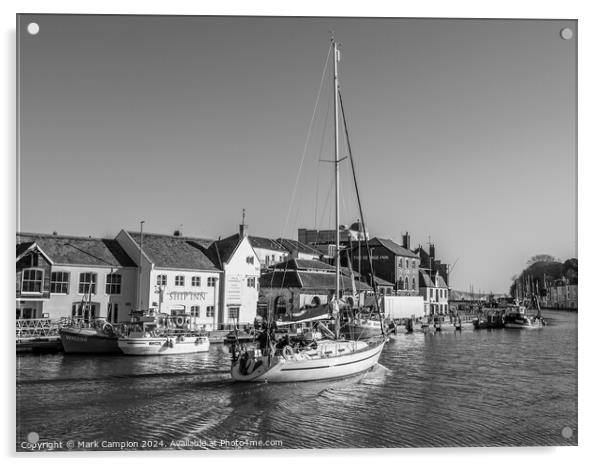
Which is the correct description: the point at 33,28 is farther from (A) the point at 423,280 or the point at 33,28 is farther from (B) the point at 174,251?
(A) the point at 423,280

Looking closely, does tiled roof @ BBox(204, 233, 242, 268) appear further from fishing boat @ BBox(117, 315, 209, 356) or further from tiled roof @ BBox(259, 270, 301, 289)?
fishing boat @ BBox(117, 315, 209, 356)

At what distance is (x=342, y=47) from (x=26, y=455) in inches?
308

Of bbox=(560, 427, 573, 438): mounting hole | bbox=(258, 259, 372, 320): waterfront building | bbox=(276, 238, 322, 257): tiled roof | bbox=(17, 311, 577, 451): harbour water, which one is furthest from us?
bbox=(276, 238, 322, 257): tiled roof

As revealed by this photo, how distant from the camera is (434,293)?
4919 centimetres

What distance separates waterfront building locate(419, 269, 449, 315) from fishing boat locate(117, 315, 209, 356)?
27980mm

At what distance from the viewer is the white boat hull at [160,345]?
20.6 m

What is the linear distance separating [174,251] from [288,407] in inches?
642

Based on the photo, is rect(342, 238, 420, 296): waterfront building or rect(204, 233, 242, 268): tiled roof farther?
rect(342, 238, 420, 296): waterfront building

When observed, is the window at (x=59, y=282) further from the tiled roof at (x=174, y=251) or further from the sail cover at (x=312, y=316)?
the sail cover at (x=312, y=316)

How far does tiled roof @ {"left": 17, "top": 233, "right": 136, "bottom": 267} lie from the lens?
75.2 ft

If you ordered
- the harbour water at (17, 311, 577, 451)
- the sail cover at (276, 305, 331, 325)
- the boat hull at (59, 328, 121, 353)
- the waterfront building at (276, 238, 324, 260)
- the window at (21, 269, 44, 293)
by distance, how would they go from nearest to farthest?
1. the harbour water at (17, 311, 577, 451)
2. the sail cover at (276, 305, 331, 325)
3. the boat hull at (59, 328, 121, 353)
4. the window at (21, 269, 44, 293)
5. the waterfront building at (276, 238, 324, 260)

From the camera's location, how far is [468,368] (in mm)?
17891

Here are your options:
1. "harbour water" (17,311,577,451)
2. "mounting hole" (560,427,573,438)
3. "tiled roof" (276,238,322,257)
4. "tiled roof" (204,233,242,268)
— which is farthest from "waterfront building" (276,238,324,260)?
"mounting hole" (560,427,573,438)

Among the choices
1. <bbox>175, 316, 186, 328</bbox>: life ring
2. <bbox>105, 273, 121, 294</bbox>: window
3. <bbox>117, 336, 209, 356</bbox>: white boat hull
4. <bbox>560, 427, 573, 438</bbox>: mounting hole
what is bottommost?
<bbox>117, 336, 209, 356</bbox>: white boat hull
